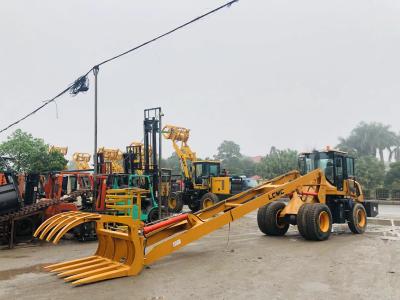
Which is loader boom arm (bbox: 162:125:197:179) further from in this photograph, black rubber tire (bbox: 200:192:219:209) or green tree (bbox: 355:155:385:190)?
green tree (bbox: 355:155:385:190)

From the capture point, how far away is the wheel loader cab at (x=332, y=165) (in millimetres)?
11883

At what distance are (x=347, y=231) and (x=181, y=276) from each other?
24.1 feet

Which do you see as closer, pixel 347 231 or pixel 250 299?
pixel 250 299

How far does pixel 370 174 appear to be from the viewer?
36.1m

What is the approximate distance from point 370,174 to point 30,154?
101 feet

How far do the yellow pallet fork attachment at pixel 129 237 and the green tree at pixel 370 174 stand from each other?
2966 centimetres

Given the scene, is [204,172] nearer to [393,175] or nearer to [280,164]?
[393,175]

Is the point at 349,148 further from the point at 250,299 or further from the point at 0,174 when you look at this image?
the point at 250,299

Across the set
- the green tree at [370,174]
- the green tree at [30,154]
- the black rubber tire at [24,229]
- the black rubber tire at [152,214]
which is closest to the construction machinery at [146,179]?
the black rubber tire at [152,214]

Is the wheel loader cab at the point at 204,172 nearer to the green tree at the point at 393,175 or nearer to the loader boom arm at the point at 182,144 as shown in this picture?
the loader boom arm at the point at 182,144

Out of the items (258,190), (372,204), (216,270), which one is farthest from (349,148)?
(216,270)

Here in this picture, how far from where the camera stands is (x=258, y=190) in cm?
1021

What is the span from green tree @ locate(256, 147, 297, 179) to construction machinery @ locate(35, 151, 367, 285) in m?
35.4

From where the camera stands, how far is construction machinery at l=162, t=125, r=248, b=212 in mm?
19312
